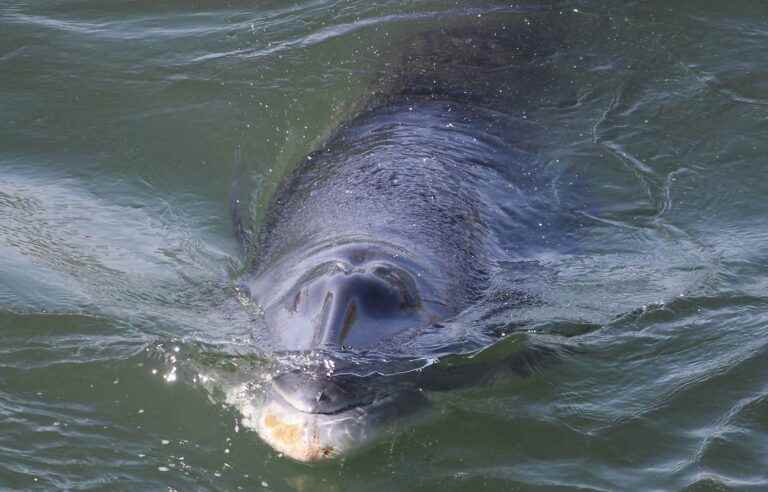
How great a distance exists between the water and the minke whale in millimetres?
200

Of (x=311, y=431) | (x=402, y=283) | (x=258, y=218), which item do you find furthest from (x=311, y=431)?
(x=258, y=218)

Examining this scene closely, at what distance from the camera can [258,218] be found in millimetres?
8211

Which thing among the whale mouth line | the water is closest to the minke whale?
the whale mouth line

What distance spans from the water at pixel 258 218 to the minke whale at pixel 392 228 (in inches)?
7.9

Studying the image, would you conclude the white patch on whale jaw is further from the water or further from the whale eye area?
the whale eye area

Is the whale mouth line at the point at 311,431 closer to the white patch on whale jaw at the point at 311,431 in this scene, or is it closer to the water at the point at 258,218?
the white patch on whale jaw at the point at 311,431

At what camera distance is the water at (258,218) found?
18.7 ft

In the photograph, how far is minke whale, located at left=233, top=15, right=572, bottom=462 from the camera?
554cm

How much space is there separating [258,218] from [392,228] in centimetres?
162

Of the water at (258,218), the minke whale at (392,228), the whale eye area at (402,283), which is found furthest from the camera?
the whale eye area at (402,283)

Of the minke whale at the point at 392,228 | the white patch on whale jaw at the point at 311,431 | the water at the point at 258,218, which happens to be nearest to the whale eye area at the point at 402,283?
the minke whale at the point at 392,228

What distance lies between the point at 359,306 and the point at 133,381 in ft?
4.19

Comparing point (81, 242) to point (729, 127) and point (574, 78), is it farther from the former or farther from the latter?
point (729, 127)

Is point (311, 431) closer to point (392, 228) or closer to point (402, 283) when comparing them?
point (402, 283)
